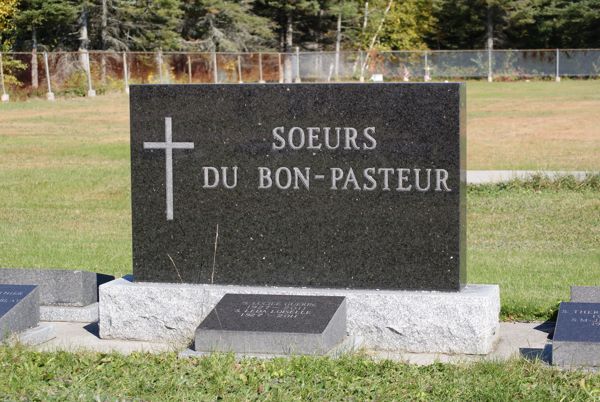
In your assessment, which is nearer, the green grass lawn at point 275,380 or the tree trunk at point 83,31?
the green grass lawn at point 275,380

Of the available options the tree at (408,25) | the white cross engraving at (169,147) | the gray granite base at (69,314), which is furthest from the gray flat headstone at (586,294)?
the tree at (408,25)

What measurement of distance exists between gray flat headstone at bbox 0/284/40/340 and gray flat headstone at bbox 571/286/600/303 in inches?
149

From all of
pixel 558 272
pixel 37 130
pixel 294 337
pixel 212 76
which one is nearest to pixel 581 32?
pixel 212 76

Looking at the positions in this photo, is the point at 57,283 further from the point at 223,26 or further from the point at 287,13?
the point at 287,13

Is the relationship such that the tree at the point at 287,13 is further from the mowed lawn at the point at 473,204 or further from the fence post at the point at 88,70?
the mowed lawn at the point at 473,204

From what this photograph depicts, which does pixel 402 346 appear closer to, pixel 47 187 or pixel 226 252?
pixel 226 252

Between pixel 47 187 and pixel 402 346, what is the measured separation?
12.3m

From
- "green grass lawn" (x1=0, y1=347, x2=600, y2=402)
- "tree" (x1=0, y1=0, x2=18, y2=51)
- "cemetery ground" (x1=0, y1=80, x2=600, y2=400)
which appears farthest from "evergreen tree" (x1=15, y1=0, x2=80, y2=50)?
"green grass lawn" (x1=0, y1=347, x2=600, y2=402)

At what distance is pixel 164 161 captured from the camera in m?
7.46

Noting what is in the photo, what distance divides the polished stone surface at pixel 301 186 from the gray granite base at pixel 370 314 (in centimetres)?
16

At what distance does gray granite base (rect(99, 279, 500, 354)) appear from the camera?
677 centimetres

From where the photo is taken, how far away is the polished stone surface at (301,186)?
6953 millimetres

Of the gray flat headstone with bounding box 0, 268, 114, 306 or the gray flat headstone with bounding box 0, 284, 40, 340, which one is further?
the gray flat headstone with bounding box 0, 268, 114, 306

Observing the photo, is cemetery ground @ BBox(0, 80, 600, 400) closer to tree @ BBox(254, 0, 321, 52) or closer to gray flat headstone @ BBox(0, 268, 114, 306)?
gray flat headstone @ BBox(0, 268, 114, 306)
